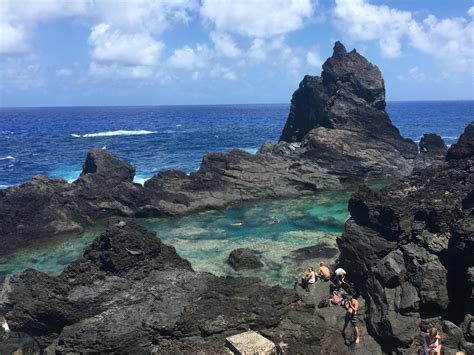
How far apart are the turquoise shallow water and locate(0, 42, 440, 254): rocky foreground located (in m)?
2.27

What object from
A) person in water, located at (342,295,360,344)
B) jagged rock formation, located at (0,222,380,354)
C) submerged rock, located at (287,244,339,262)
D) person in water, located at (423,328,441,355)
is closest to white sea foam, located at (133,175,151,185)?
submerged rock, located at (287,244,339,262)

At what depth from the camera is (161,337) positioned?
17.6 meters

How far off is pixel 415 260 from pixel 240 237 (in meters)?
18.0

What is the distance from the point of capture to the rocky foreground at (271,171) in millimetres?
40875

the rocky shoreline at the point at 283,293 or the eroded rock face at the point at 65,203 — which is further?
the eroded rock face at the point at 65,203

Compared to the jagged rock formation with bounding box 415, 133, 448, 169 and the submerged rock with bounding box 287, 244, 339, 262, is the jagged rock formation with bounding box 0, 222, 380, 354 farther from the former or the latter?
the jagged rock formation with bounding box 415, 133, 448, 169

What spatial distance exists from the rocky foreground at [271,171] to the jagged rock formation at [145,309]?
1865 cm

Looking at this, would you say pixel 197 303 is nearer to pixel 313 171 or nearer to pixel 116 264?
pixel 116 264

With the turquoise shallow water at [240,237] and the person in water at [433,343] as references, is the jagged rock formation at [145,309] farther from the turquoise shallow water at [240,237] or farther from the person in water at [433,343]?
the turquoise shallow water at [240,237]

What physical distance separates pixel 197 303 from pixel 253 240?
16347mm

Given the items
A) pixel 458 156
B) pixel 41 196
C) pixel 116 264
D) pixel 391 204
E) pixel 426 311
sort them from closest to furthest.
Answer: pixel 426 311
pixel 116 264
pixel 391 204
pixel 458 156
pixel 41 196

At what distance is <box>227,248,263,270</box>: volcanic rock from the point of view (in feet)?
94.1

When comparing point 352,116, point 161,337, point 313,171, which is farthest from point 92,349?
point 352,116

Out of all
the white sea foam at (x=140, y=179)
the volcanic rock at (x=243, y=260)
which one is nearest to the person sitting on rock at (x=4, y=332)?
the volcanic rock at (x=243, y=260)
